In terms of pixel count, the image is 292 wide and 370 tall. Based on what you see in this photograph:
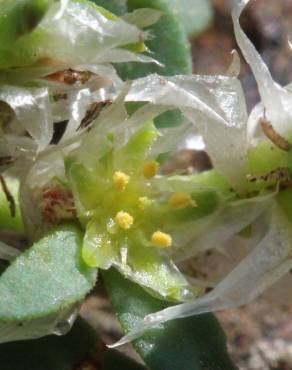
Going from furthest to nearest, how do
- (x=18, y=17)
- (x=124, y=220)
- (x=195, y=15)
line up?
1. (x=195, y=15)
2. (x=124, y=220)
3. (x=18, y=17)

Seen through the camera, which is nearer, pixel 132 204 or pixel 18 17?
pixel 18 17

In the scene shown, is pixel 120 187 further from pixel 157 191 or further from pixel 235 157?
pixel 235 157

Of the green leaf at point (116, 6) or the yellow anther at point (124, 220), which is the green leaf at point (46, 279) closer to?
the yellow anther at point (124, 220)

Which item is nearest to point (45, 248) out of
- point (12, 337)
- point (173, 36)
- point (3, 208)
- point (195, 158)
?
point (12, 337)

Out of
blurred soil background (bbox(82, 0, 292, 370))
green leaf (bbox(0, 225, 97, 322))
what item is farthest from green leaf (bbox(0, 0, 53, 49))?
blurred soil background (bbox(82, 0, 292, 370))

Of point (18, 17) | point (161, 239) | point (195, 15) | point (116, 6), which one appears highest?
point (18, 17)

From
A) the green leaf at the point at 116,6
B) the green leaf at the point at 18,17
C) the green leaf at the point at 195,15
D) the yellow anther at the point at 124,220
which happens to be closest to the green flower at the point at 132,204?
the yellow anther at the point at 124,220

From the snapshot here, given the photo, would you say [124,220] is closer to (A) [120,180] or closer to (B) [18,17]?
(A) [120,180]

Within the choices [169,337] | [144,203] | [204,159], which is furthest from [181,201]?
[204,159]

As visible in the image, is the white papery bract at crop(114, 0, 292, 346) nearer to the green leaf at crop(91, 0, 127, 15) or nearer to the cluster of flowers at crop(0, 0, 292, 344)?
the cluster of flowers at crop(0, 0, 292, 344)
